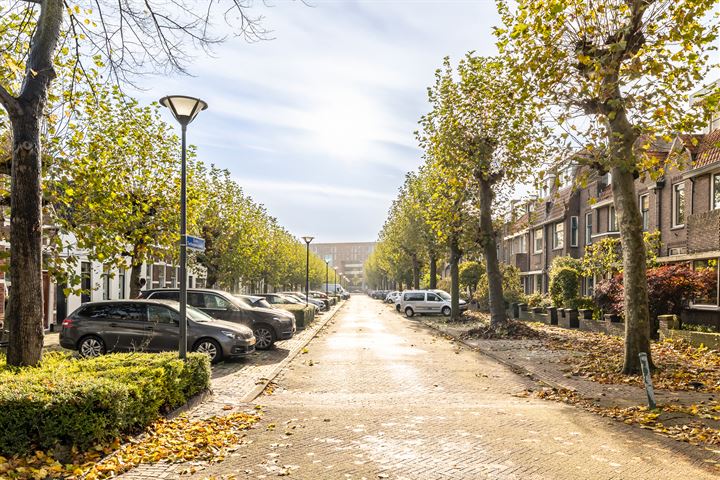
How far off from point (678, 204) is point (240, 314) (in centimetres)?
1828

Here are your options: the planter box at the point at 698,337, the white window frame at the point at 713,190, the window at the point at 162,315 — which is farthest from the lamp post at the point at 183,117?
the white window frame at the point at 713,190

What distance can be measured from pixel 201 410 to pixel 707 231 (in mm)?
17424

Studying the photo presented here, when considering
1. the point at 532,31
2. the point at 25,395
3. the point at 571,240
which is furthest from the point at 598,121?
the point at 571,240

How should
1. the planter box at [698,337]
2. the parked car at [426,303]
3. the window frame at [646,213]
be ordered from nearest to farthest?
the planter box at [698,337], the window frame at [646,213], the parked car at [426,303]

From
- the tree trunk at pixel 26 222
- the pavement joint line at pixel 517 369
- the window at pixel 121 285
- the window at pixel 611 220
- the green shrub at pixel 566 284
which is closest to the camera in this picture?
the tree trunk at pixel 26 222

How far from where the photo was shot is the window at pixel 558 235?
37391 millimetres

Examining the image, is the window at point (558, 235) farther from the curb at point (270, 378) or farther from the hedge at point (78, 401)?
the hedge at point (78, 401)

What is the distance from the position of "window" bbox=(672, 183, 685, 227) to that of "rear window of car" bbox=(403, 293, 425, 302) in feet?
55.5

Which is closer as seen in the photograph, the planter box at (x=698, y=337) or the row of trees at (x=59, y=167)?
the row of trees at (x=59, y=167)

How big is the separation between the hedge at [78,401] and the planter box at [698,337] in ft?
44.1

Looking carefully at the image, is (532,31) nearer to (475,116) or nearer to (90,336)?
(475,116)

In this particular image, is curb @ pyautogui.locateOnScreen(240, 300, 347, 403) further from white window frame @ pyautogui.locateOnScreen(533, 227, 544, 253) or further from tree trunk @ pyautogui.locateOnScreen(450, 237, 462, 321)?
white window frame @ pyautogui.locateOnScreen(533, 227, 544, 253)

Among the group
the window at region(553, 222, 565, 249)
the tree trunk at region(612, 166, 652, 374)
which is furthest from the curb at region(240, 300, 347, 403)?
the window at region(553, 222, 565, 249)

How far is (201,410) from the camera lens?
9000 millimetres
